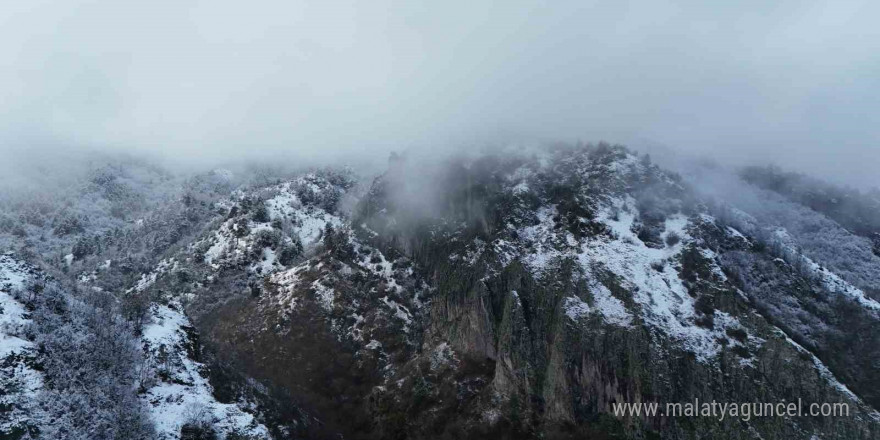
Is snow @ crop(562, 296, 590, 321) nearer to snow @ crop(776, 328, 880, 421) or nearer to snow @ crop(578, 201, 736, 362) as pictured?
snow @ crop(578, 201, 736, 362)

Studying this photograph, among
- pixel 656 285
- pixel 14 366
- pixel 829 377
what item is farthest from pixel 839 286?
pixel 14 366

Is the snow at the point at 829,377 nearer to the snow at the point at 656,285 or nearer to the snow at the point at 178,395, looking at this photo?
the snow at the point at 656,285

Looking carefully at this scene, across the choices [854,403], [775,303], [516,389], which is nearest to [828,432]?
[854,403]

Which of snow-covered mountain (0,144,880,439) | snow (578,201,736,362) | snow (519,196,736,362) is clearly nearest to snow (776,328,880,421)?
snow-covered mountain (0,144,880,439)

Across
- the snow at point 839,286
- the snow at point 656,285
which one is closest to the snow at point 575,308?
the snow at point 656,285

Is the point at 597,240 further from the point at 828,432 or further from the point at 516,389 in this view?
the point at 828,432

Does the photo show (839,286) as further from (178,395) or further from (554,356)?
(178,395)

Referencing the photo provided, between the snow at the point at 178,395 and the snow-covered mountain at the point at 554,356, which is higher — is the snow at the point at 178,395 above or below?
above

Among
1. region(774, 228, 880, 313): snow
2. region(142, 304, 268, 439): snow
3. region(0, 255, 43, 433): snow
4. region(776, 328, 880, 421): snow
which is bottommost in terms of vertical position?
region(776, 328, 880, 421): snow
